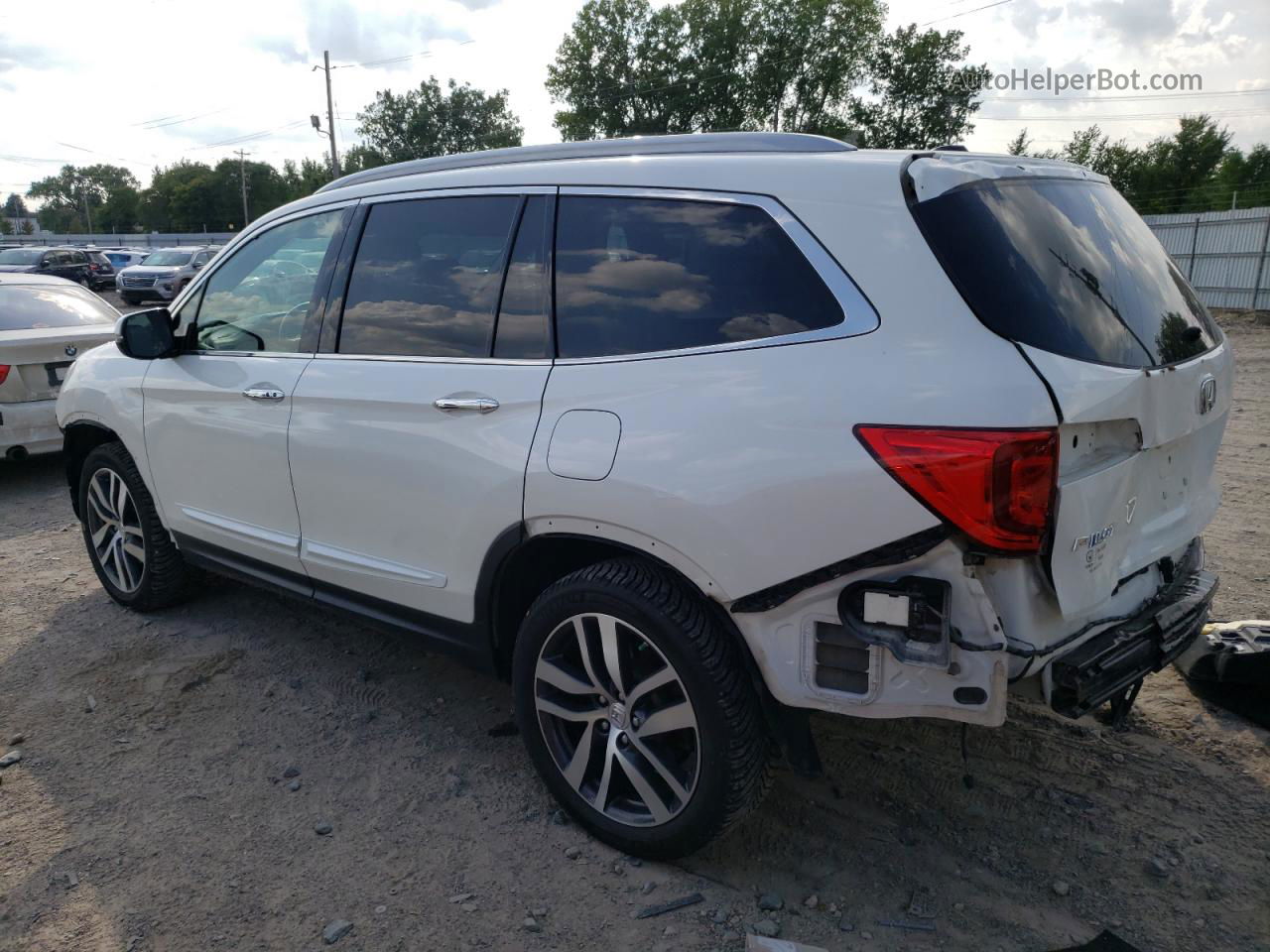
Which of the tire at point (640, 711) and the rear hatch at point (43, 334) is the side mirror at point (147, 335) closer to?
the tire at point (640, 711)

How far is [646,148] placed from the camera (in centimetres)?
289

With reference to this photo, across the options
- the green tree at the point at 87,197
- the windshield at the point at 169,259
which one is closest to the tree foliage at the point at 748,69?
the windshield at the point at 169,259

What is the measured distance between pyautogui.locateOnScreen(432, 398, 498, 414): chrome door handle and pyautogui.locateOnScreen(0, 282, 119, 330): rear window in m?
6.10

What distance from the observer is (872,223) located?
2.28m

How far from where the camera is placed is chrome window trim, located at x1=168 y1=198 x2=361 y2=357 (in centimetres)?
359

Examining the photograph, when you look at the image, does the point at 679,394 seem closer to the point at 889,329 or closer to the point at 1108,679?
the point at 889,329

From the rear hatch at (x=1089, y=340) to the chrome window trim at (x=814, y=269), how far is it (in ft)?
0.72

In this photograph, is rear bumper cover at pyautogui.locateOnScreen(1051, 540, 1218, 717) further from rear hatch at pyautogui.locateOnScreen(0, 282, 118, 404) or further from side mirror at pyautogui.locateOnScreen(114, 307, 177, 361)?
rear hatch at pyautogui.locateOnScreen(0, 282, 118, 404)

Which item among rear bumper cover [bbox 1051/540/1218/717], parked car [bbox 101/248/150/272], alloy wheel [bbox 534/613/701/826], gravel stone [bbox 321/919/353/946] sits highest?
parked car [bbox 101/248/150/272]

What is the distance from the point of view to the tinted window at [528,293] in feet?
9.32

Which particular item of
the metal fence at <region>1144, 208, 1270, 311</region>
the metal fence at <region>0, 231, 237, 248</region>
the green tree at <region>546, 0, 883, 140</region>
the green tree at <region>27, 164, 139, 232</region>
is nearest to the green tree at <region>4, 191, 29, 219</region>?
the green tree at <region>27, 164, 139, 232</region>

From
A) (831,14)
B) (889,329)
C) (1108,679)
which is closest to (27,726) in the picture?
(889,329)

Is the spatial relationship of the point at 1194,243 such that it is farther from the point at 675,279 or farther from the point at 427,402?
the point at 427,402

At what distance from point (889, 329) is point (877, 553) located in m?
0.53
